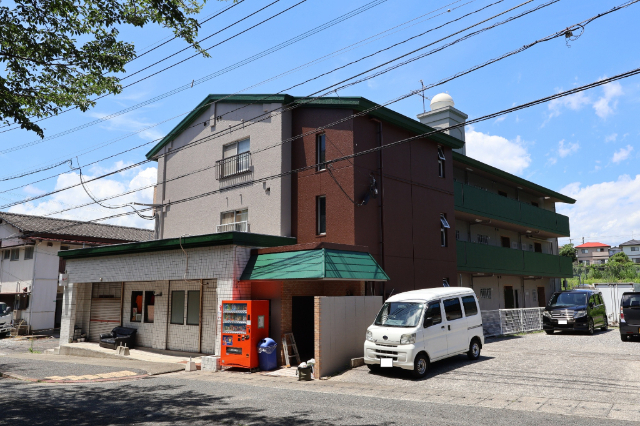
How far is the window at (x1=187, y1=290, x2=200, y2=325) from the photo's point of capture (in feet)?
59.1

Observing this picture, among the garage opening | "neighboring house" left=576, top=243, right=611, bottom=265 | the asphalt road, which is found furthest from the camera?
"neighboring house" left=576, top=243, right=611, bottom=265

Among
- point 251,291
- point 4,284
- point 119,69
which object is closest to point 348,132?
point 251,291

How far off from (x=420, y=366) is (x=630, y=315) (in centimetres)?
1066

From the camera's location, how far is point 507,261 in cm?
2703

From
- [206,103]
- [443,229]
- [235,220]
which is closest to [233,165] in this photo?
[235,220]

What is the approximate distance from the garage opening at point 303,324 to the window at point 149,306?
756 centimetres

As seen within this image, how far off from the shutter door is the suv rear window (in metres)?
21.1

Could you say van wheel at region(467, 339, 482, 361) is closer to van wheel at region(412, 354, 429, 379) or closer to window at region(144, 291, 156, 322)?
van wheel at region(412, 354, 429, 379)

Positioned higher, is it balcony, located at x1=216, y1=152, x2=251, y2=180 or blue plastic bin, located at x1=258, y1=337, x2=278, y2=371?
balcony, located at x1=216, y1=152, x2=251, y2=180

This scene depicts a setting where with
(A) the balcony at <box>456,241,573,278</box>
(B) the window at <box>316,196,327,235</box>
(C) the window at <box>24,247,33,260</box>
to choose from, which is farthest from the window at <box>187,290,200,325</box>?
(C) the window at <box>24,247,33,260</box>

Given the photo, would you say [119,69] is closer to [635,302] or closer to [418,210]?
[418,210]

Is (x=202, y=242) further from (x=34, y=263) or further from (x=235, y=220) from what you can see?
(x=34, y=263)

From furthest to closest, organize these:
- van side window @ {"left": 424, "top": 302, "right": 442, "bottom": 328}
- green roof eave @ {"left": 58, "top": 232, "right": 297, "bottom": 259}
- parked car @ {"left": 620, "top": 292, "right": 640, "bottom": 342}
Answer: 1. parked car @ {"left": 620, "top": 292, "right": 640, "bottom": 342}
2. green roof eave @ {"left": 58, "top": 232, "right": 297, "bottom": 259}
3. van side window @ {"left": 424, "top": 302, "right": 442, "bottom": 328}

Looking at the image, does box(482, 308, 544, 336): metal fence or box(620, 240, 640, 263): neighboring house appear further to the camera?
box(620, 240, 640, 263): neighboring house
